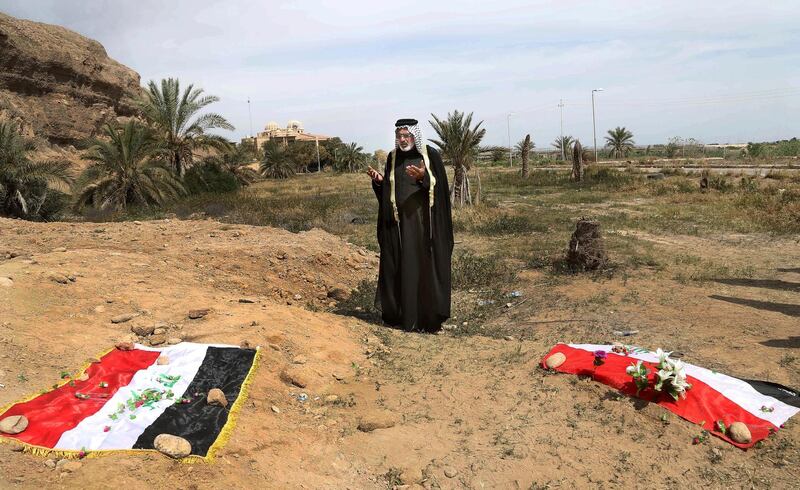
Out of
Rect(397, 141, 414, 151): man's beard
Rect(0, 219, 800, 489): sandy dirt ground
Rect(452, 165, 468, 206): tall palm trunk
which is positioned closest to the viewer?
Rect(0, 219, 800, 489): sandy dirt ground

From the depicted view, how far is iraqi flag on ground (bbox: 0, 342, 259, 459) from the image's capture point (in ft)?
8.29

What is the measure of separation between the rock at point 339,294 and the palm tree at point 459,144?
1069cm

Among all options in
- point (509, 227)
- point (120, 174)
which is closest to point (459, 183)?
point (509, 227)

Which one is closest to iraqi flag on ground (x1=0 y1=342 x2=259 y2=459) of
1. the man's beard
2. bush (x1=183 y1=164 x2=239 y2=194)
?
the man's beard

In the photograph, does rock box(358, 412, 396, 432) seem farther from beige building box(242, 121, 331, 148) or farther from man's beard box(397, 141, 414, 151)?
beige building box(242, 121, 331, 148)

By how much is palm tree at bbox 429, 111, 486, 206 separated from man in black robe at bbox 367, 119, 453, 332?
39.1ft

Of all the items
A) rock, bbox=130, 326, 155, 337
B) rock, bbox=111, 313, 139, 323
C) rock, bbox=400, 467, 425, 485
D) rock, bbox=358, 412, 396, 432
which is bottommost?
rock, bbox=400, 467, 425, 485

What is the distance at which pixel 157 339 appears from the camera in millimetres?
3900

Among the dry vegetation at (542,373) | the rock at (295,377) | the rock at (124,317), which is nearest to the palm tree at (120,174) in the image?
the dry vegetation at (542,373)

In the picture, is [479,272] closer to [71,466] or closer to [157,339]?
[157,339]

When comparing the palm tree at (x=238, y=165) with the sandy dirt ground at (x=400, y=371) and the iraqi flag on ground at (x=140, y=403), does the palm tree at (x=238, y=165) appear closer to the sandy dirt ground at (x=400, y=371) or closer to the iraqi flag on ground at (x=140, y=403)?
the sandy dirt ground at (x=400, y=371)

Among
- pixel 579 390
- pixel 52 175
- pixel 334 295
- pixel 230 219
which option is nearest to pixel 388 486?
pixel 579 390

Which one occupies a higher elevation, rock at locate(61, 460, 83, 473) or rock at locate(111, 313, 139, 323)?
rock at locate(111, 313, 139, 323)

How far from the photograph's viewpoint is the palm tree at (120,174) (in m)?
15.8
